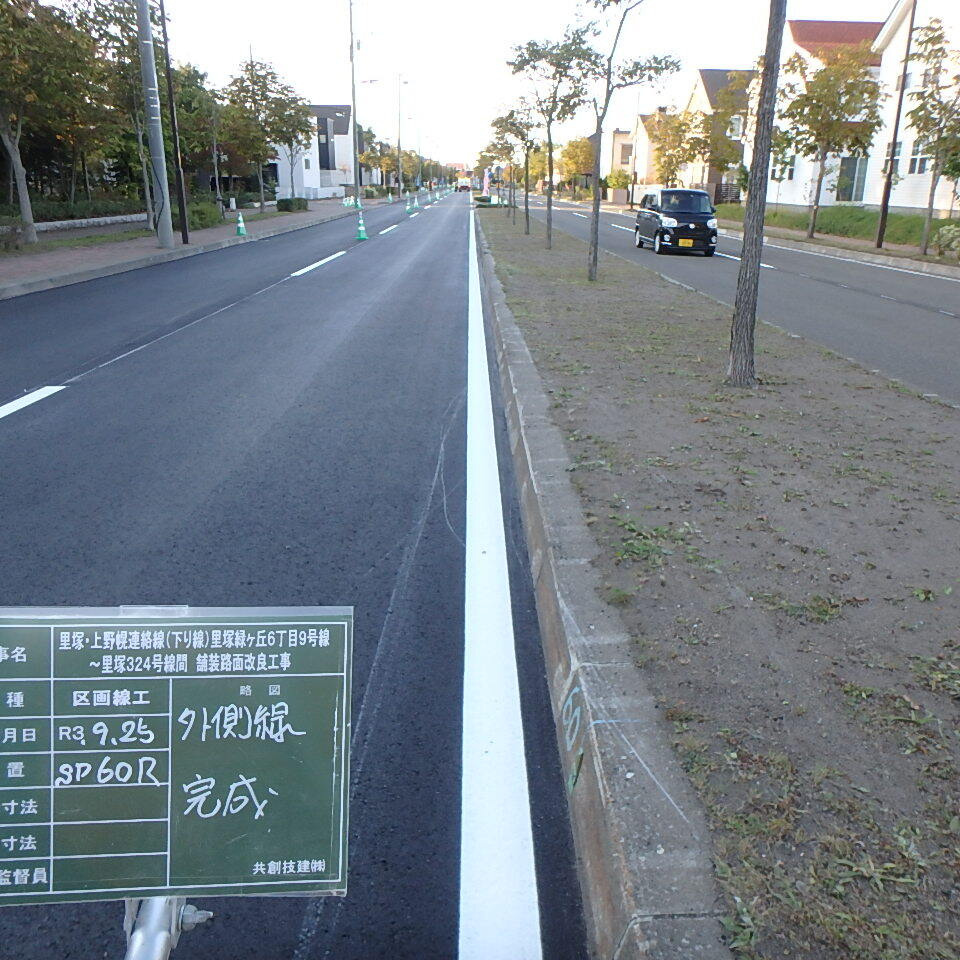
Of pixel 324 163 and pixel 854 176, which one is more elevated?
pixel 324 163

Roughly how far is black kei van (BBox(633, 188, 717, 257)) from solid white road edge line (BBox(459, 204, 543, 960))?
926 inches

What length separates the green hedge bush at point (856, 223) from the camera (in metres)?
30.8

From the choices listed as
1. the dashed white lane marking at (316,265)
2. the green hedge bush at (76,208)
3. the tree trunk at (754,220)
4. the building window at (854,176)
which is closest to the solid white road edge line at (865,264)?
the building window at (854,176)

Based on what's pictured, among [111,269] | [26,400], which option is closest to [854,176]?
[111,269]

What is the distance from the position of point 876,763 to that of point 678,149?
53.7 metres

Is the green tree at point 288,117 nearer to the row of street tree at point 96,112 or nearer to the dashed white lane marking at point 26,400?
the row of street tree at point 96,112

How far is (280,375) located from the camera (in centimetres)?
846

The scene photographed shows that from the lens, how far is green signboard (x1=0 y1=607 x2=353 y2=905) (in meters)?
1.87

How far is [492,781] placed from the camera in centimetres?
278

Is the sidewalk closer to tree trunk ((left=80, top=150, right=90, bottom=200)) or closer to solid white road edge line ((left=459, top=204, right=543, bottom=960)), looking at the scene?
tree trunk ((left=80, top=150, right=90, bottom=200))

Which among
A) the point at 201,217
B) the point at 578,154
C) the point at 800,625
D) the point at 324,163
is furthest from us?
the point at 324,163

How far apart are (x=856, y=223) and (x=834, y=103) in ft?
17.2

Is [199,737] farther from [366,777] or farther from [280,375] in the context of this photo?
[280,375]

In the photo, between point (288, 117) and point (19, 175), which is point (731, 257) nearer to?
point (19, 175)
